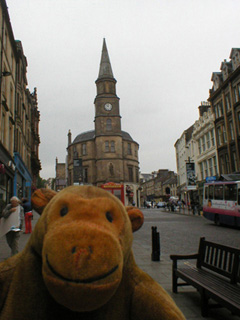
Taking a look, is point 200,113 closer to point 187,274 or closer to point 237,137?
point 237,137

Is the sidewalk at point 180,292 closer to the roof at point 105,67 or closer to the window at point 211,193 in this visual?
the window at point 211,193

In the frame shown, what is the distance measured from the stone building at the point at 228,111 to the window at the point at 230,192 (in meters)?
11.1

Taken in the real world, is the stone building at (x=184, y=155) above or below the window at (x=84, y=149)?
below

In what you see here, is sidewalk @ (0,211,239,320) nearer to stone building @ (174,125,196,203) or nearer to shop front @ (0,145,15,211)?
shop front @ (0,145,15,211)

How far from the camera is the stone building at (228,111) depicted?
90.4 feet

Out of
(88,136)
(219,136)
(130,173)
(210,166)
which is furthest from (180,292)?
(88,136)

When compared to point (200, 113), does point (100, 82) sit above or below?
above

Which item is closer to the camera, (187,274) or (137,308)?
(137,308)

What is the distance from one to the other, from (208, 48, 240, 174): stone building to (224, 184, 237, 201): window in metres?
11.1

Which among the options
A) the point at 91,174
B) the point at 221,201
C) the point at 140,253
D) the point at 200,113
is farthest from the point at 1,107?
the point at 91,174

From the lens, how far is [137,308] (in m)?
1.68

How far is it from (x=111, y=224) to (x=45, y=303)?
0.59 metres

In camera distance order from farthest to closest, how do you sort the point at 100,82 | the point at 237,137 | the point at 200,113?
the point at 100,82
the point at 200,113
the point at 237,137

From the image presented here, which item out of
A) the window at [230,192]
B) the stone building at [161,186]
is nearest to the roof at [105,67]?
the stone building at [161,186]
